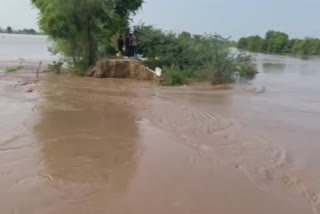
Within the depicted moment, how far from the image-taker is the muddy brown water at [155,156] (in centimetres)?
534

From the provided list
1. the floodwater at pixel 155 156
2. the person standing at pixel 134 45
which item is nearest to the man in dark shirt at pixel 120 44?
the person standing at pixel 134 45

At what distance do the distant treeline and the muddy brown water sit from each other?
66.1m

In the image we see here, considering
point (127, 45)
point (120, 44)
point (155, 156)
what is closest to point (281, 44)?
point (120, 44)

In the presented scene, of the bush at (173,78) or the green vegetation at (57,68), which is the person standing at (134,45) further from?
the green vegetation at (57,68)

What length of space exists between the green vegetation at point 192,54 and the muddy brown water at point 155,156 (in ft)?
20.5

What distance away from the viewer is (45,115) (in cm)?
1056

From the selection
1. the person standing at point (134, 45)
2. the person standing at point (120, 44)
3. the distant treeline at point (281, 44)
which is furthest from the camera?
the distant treeline at point (281, 44)

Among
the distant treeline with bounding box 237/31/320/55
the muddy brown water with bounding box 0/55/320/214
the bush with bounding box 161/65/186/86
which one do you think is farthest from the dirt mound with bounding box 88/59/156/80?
the distant treeline with bounding box 237/31/320/55

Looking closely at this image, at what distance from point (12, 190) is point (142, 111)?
6.44 m

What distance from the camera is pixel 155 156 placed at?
24.0 feet

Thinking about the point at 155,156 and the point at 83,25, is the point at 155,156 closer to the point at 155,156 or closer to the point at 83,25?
the point at 155,156

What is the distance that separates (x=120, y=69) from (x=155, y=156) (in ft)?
44.1

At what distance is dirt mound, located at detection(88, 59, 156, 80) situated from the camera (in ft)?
66.0

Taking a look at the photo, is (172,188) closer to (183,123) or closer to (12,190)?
(12,190)
